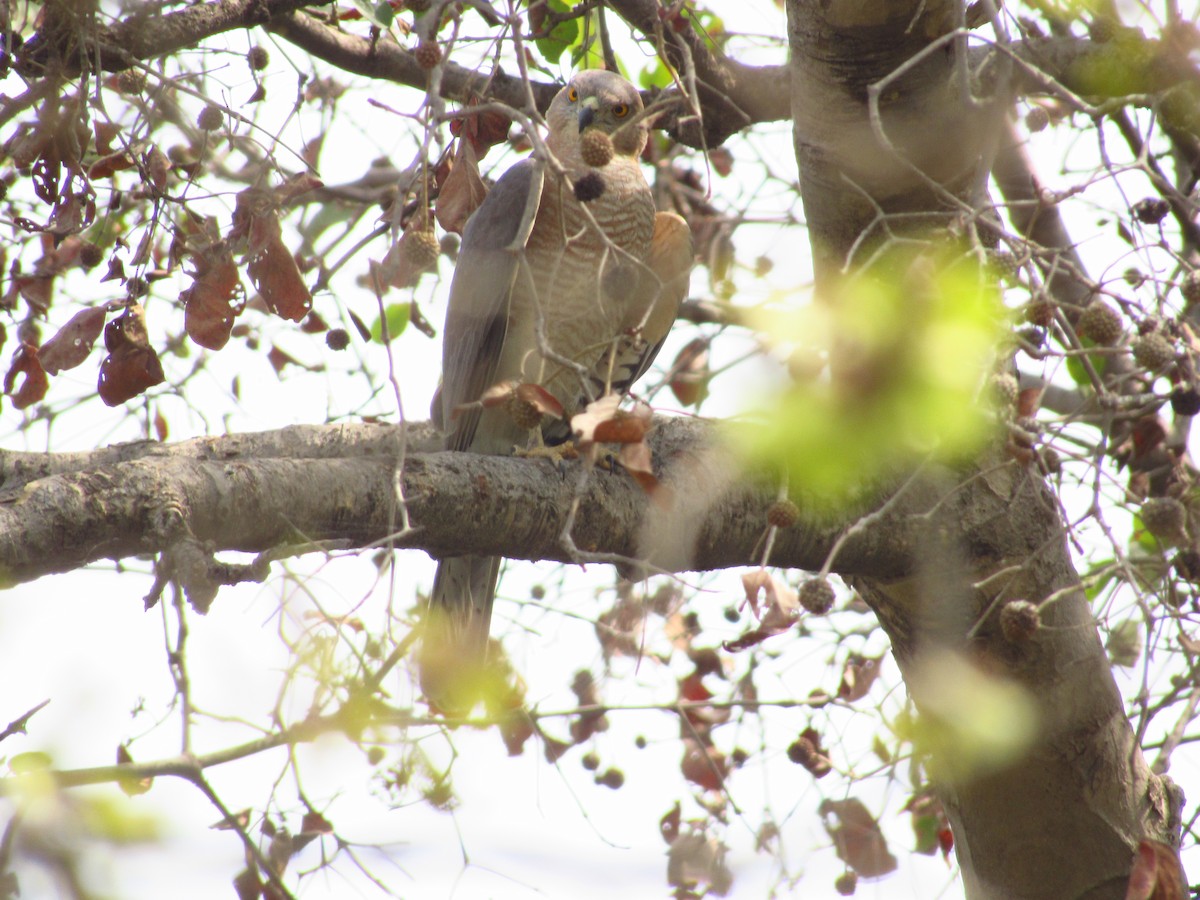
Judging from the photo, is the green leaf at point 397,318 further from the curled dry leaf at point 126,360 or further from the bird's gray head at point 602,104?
the curled dry leaf at point 126,360

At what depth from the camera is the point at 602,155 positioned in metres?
2.73

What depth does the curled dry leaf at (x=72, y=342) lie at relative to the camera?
8.93 feet

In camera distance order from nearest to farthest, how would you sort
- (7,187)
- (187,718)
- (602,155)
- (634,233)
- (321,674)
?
(187,718) < (321,674) < (602,155) < (7,187) < (634,233)

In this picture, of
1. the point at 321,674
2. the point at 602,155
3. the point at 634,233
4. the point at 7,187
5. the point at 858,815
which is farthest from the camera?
the point at 634,233

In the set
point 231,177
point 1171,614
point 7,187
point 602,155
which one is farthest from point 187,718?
point 231,177

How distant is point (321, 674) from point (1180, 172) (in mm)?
4249

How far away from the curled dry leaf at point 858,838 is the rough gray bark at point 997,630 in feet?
1.52

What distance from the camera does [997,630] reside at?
283cm

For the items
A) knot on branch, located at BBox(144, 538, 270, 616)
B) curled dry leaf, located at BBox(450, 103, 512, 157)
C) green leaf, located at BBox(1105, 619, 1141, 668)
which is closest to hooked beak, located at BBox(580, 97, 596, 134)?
curled dry leaf, located at BBox(450, 103, 512, 157)

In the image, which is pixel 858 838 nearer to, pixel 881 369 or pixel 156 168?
pixel 881 369

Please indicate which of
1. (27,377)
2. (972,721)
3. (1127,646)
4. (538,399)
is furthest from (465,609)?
(1127,646)

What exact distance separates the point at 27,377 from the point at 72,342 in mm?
360

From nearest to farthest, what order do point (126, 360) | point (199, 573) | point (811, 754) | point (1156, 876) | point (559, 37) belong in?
point (199, 573)
point (1156, 876)
point (126, 360)
point (811, 754)
point (559, 37)

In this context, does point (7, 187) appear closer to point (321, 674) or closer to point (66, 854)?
point (321, 674)
